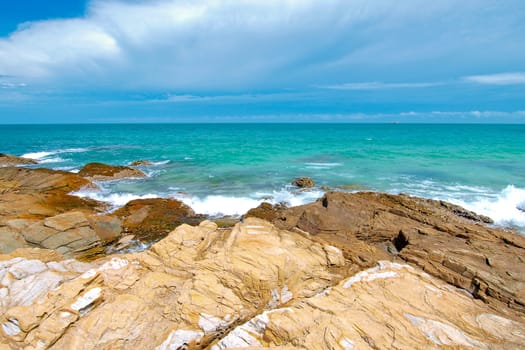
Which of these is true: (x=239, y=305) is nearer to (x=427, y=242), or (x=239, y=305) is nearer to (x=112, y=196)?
(x=427, y=242)

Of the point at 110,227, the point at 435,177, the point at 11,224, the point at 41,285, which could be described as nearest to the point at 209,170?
the point at 110,227

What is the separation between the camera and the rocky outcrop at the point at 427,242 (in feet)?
24.2

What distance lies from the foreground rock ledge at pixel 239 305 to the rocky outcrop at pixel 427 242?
0.71 m

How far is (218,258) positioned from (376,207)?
355 inches

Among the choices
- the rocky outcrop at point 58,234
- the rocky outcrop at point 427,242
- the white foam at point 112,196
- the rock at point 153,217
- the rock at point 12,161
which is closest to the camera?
the rocky outcrop at point 427,242

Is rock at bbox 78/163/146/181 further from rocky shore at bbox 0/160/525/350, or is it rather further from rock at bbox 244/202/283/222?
rock at bbox 244/202/283/222

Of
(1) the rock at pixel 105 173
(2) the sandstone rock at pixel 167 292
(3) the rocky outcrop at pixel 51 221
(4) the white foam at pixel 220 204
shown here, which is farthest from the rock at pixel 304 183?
(1) the rock at pixel 105 173

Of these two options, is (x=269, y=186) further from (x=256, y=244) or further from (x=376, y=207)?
(x=256, y=244)

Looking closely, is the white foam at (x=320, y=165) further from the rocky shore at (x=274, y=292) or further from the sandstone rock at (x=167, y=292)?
the sandstone rock at (x=167, y=292)

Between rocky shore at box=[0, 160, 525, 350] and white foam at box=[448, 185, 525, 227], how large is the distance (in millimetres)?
6639

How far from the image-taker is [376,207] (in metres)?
13.6

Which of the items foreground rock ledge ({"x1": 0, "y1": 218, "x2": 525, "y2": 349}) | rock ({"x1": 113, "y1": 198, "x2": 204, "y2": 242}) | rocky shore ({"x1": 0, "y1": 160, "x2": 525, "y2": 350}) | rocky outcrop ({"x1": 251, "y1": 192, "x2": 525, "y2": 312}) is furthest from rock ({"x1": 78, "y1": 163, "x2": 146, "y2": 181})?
foreground rock ledge ({"x1": 0, "y1": 218, "x2": 525, "y2": 349})

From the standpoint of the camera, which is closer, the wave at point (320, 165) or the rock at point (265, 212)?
the rock at point (265, 212)

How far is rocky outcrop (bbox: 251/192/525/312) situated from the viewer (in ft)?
24.2
